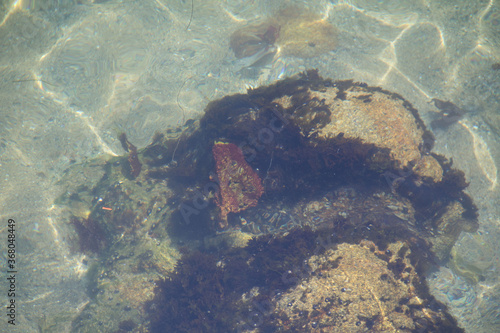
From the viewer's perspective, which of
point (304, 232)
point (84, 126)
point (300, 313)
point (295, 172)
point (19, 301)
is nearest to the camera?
point (300, 313)

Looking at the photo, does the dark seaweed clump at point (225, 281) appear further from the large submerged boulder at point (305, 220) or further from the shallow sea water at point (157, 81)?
the shallow sea water at point (157, 81)

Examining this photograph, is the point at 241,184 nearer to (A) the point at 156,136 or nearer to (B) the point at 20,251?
(A) the point at 156,136

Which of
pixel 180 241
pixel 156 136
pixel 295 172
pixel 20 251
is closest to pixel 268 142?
pixel 295 172

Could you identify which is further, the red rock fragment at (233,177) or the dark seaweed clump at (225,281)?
the red rock fragment at (233,177)

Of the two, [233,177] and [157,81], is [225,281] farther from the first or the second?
[157,81]

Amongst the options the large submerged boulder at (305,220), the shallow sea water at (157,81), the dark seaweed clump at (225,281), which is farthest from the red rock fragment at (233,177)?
the shallow sea water at (157,81)

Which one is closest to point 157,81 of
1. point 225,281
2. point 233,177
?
point 233,177

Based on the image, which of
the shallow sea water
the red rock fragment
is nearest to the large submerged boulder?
the red rock fragment
